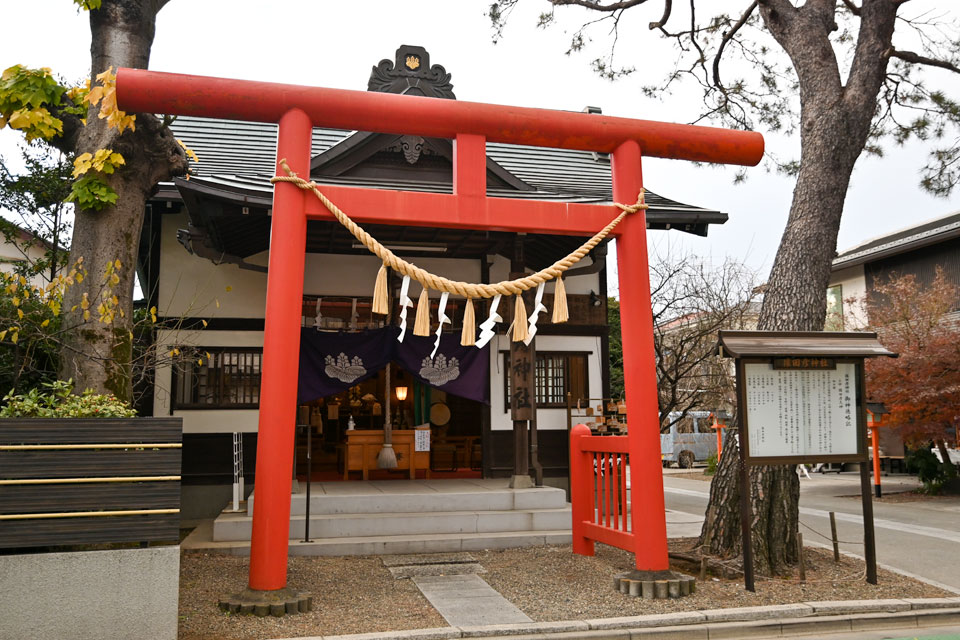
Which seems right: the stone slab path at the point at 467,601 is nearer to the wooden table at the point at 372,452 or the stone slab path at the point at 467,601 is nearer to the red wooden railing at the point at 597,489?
the red wooden railing at the point at 597,489

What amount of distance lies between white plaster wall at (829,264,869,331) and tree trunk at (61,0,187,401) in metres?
23.1

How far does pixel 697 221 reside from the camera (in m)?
11.8

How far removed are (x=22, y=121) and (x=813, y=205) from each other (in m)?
7.98

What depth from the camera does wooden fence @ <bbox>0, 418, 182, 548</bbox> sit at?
15.9 ft

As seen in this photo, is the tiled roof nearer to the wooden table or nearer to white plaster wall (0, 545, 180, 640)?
the wooden table

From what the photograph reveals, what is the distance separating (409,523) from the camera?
9188 millimetres

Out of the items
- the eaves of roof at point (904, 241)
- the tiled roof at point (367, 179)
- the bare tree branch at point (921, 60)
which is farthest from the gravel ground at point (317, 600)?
the eaves of roof at point (904, 241)

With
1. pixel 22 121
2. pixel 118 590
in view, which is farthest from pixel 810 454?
pixel 22 121

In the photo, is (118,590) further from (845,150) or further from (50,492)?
(845,150)

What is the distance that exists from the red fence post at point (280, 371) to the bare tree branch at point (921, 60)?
7094mm

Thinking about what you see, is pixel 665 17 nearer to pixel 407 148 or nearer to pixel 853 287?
pixel 407 148

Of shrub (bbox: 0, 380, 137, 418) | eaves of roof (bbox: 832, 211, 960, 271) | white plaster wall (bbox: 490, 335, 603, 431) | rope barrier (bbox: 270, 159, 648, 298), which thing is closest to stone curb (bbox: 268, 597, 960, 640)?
shrub (bbox: 0, 380, 137, 418)

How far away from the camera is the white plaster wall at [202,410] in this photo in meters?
11.2

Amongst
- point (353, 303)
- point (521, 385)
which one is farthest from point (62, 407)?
point (521, 385)
